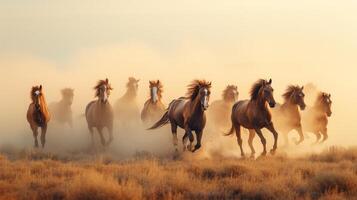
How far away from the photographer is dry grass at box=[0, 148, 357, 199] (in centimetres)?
1364

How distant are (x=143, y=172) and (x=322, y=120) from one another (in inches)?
516

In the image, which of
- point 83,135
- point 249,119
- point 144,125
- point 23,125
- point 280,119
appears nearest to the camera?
point 249,119

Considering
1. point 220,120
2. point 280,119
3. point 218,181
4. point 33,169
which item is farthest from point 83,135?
point 218,181

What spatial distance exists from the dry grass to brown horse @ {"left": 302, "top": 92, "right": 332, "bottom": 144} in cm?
987

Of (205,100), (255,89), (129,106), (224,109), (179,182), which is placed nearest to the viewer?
(179,182)

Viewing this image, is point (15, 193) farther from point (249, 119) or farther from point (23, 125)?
point (23, 125)

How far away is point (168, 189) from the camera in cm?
1416

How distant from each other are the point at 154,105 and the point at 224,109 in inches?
133

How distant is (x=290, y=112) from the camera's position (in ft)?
84.2

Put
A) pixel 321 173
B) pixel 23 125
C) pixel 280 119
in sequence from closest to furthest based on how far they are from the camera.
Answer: pixel 321 173
pixel 280 119
pixel 23 125

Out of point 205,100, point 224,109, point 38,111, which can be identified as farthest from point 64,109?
point 205,100

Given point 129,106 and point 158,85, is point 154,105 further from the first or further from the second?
point 129,106

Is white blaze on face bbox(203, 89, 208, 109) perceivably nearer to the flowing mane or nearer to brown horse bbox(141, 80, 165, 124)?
the flowing mane

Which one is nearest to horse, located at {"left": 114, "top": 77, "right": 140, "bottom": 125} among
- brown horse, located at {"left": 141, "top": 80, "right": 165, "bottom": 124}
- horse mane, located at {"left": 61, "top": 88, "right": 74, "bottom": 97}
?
brown horse, located at {"left": 141, "top": 80, "right": 165, "bottom": 124}
